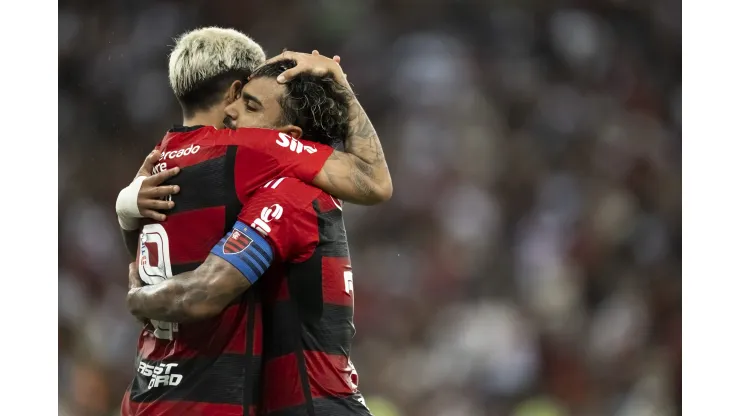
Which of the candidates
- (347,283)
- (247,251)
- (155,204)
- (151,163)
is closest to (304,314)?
(347,283)

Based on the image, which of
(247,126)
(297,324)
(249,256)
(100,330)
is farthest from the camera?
(100,330)

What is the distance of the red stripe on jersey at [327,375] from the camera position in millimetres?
2125

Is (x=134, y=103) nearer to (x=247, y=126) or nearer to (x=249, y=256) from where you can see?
(x=247, y=126)

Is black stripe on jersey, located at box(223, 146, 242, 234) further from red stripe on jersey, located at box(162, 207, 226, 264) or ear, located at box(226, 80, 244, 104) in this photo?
ear, located at box(226, 80, 244, 104)

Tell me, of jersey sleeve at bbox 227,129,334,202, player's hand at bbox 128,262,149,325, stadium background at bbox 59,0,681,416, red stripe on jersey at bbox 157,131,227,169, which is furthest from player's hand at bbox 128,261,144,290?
stadium background at bbox 59,0,681,416

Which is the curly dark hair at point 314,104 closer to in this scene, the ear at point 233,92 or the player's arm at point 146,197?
the ear at point 233,92

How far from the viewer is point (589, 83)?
17.6 feet

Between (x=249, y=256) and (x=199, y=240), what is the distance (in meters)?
0.19

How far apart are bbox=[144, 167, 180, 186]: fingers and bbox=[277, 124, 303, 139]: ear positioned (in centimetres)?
31

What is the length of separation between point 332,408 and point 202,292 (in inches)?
18.5

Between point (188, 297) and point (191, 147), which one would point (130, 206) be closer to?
point (191, 147)

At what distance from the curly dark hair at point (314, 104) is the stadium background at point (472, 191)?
287 cm

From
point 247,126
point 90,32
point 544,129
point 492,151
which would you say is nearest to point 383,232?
point 492,151

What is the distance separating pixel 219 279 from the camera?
6.47ft
